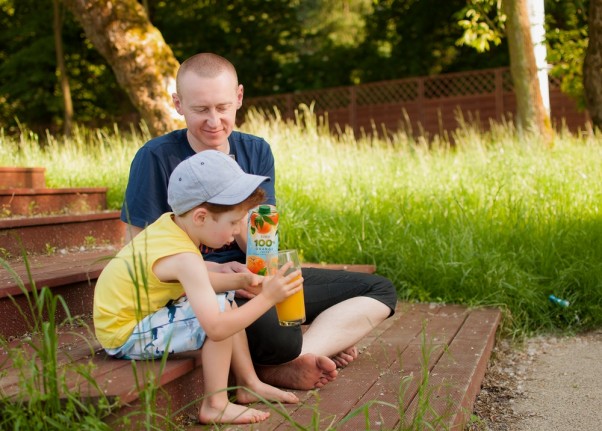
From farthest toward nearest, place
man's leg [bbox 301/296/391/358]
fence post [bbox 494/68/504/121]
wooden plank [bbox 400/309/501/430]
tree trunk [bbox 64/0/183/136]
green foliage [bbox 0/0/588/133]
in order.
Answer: green foliage [bbox 0/0/588/133], fence post [bbox 494/68/504/121], tree trunk [bbox 64/0/183/136], man's leg [bbox 301/296/391/358], wooden plank [bbox 400/309/501/430]

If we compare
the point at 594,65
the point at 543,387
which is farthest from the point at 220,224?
the point at 594,65

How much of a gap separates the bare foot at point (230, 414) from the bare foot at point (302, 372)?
310mm

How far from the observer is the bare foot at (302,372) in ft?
8.44

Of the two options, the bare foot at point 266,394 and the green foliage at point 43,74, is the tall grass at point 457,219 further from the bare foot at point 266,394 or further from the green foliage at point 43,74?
the green foliage at point 43,74

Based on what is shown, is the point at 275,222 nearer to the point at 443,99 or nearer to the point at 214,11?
the point at 443,99

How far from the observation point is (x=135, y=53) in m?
7.07

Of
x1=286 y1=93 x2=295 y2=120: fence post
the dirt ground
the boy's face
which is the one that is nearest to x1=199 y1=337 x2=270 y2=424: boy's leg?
the boy's face

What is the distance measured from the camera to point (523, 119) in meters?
8.55

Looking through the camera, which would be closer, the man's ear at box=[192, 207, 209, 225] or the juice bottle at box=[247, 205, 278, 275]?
the man's ear at box=[192, 207, 209, 225]

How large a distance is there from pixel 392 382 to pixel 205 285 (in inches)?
37.3

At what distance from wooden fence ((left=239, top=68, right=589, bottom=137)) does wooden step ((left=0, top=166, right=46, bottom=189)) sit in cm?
907

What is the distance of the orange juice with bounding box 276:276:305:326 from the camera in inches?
90.4

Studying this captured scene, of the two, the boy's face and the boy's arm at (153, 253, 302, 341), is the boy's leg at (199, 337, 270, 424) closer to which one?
the boy's arm at (153, 253, 302, 341)

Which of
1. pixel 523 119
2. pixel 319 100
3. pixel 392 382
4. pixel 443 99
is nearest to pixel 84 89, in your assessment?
pixel 319 100
